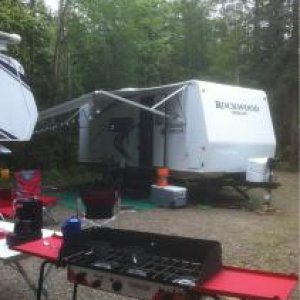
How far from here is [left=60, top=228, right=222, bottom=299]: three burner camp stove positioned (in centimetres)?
293

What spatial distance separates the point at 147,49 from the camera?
18422 mm

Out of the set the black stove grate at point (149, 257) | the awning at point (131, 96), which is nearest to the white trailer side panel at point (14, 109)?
the awning at point (131, 96)

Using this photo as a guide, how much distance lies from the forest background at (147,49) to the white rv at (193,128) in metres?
2.96

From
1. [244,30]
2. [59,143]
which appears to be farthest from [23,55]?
[244,30]

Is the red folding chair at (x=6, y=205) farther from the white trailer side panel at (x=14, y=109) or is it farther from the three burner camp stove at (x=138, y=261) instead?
the three burner camp stove at (x=138, y=261)

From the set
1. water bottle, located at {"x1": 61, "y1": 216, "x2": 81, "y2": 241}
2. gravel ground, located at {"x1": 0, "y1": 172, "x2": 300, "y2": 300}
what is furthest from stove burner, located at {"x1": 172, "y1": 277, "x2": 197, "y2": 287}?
gravel ground, located at {"x1": 0, "y1": 172, "x2": 300, "y2": 300}

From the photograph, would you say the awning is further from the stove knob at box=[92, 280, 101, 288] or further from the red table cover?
the stove knob at box=[92, 280, 101, 288]

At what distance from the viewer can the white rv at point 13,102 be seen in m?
7.47

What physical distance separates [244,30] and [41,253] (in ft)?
57.7

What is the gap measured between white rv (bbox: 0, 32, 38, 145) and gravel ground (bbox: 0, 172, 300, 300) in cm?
176

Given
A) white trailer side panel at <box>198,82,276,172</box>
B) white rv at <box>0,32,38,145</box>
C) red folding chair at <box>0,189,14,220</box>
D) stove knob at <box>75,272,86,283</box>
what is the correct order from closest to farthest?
stove knob at <box>75,272,86,283</box> → red folding chair at <box>0,189,14,220</box> → white rv at <box>0,32,38,145</box> → white trailer side panel at <box>198,82,276,172</box>

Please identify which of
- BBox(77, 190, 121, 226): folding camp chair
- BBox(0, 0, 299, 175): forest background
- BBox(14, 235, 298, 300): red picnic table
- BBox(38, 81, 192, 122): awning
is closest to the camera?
BBox(14, 235, 298, 300): red picnic table

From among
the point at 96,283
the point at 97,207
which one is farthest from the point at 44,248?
the point at 97,207

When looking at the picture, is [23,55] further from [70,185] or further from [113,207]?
[113,207]
